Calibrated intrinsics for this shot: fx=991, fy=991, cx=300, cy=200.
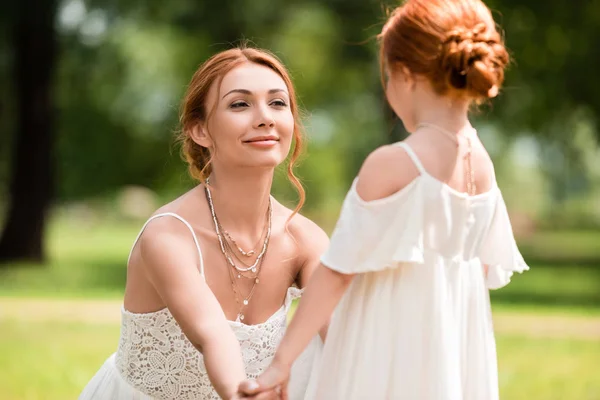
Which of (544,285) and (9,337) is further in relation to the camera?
(544,285)

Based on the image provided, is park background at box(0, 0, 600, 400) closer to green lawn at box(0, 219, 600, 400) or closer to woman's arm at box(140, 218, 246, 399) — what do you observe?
green lawn at box(0, 219, 600, 400)

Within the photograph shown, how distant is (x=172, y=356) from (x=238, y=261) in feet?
1.57

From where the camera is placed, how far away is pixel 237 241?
13.6ft

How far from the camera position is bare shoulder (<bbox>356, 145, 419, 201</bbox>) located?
3.15m

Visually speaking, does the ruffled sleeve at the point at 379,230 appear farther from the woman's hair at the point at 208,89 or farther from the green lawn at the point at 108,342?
the green lawn at the point at 108,342

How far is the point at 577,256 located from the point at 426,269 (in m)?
23.7

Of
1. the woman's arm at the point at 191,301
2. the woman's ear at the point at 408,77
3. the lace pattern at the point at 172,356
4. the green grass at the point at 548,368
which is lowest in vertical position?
the green grass at the point at 548,368

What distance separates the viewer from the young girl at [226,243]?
12.9 ft

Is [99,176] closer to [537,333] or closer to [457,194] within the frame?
[537,333]

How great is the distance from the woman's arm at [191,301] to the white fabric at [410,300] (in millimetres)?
399

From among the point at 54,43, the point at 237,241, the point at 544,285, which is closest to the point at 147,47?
the point at 54,43

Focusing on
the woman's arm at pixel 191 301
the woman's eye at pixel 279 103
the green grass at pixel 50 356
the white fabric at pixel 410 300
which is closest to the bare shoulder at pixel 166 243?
the woman's arm at pixel 191 301

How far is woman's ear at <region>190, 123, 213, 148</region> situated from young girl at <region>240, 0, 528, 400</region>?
40.1 inches

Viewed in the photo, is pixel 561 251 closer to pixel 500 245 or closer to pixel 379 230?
pixel 500 245
